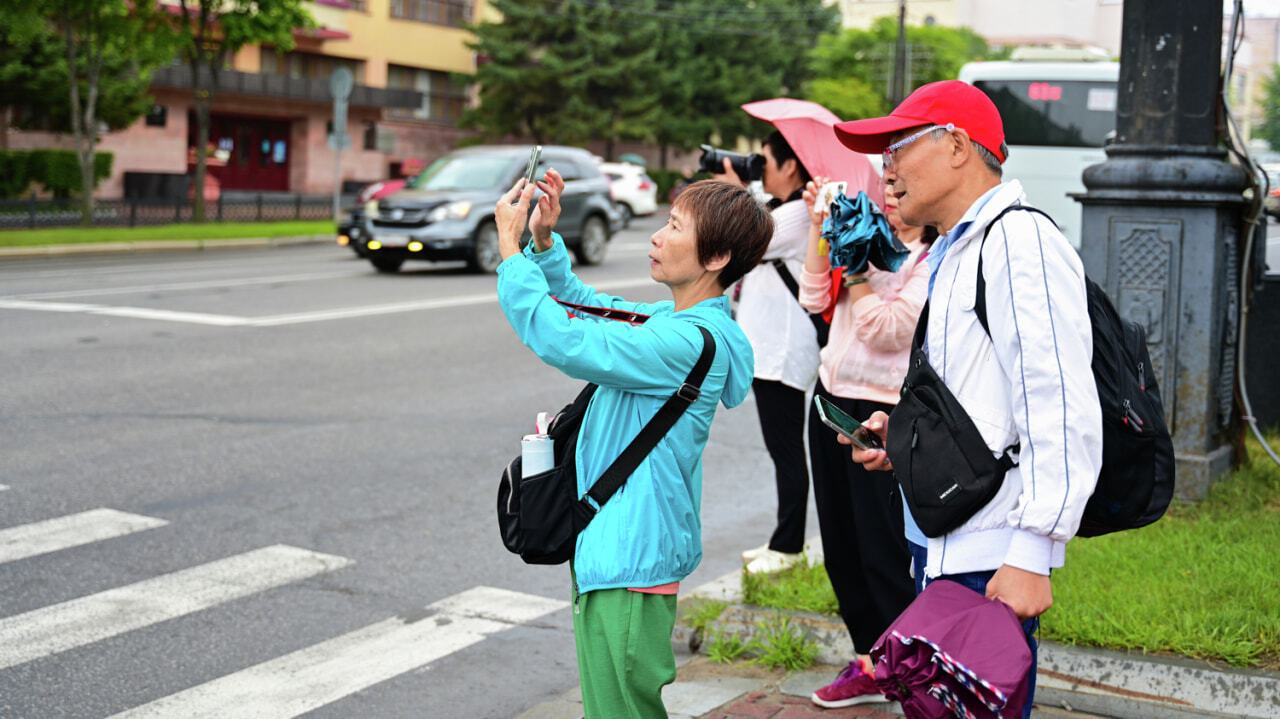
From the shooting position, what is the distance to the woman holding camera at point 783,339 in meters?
5.03

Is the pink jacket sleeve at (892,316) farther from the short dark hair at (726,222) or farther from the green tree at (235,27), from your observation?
the green tree at (235,27)

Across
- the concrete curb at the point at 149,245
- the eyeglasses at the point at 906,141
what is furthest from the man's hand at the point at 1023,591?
the concrete curb at the point at 149,245

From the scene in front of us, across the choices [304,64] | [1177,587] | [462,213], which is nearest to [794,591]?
[1177,587]

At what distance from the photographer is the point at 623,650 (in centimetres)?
280

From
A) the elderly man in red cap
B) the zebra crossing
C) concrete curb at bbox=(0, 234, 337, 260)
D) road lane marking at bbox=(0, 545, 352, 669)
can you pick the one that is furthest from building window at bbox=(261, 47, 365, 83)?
the elderly man in red cap

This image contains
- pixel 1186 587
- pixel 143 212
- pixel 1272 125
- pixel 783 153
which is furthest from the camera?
pixel 1272 125

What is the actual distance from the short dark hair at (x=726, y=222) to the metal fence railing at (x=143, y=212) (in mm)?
24638

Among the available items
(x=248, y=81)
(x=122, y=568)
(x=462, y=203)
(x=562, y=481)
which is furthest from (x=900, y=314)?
(x=248, y=81)

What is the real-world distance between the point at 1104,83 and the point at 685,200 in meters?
12.6

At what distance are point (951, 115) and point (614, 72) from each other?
4656 centimetres

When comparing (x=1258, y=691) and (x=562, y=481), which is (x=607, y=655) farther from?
(x=1258, y=691)

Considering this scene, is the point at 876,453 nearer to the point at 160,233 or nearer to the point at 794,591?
the point at 794,591

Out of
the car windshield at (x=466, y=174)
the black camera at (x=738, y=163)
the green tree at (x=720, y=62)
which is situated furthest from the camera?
the green tree at (x=720, y=62)

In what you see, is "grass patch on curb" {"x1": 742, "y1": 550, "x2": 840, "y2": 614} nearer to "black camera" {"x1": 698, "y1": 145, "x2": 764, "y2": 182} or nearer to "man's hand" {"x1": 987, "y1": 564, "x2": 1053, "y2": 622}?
"black camera" {"x1": 698, "y1": 145, "x2": 764, "y2": 182}
